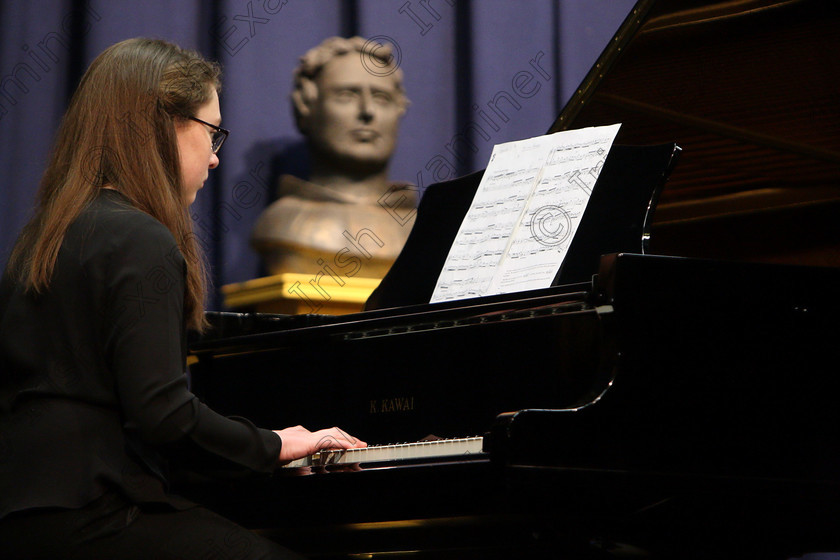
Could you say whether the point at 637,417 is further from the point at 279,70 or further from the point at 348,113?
the point at 279,70

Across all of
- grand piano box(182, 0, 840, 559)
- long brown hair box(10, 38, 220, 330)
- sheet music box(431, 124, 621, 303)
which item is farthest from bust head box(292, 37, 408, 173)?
long brown hair box(10, 38, 220, 330)

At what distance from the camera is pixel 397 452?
1610 mm

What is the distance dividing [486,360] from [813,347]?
53 centimetres

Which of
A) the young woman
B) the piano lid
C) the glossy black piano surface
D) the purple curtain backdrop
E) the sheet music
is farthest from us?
the purple curtain backdrop

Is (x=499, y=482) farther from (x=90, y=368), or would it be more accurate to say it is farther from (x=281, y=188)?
(x=281, y=188)

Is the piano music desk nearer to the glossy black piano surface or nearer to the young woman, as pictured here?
the glossy black piano surface

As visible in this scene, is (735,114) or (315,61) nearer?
(735,114)

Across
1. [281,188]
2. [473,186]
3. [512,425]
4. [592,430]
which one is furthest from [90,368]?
[281,188]

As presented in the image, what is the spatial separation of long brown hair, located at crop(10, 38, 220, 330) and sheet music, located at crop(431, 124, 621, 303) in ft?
1.88

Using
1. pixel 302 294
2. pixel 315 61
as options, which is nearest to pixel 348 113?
pixel 315 61

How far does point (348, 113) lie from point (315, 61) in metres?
0.22

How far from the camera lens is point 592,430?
144 centimetres

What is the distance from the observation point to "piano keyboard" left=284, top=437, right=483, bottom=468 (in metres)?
1.54

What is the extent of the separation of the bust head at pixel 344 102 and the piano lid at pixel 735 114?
4.33 ft
